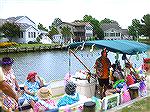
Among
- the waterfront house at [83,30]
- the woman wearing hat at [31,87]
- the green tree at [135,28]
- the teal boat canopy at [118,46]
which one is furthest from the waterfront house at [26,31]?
the woman wearing hat at [31,87]

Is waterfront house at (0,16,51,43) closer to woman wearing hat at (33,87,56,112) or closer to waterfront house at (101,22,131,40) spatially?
waterfront house at (101,22,131,40)

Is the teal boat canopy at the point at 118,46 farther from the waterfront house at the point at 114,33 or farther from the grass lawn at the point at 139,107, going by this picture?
the waterfront house at the point at 114,33

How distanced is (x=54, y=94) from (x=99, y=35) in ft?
244

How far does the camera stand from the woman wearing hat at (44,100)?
5.99m

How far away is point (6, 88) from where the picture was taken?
3.95 metres

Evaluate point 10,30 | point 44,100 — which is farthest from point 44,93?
point 10,30

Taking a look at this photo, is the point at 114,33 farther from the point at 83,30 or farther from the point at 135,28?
the point at 83,30

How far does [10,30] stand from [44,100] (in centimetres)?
5109

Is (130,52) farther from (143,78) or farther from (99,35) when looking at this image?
(99,35)

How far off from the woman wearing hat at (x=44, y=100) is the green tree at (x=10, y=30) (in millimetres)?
49302

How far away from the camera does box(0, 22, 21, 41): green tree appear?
2143 inches

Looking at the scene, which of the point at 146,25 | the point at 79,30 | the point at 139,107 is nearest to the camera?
the point at 139,107

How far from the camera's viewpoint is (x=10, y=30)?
55.6 m

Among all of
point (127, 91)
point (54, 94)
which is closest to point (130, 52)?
point (127, 91)
